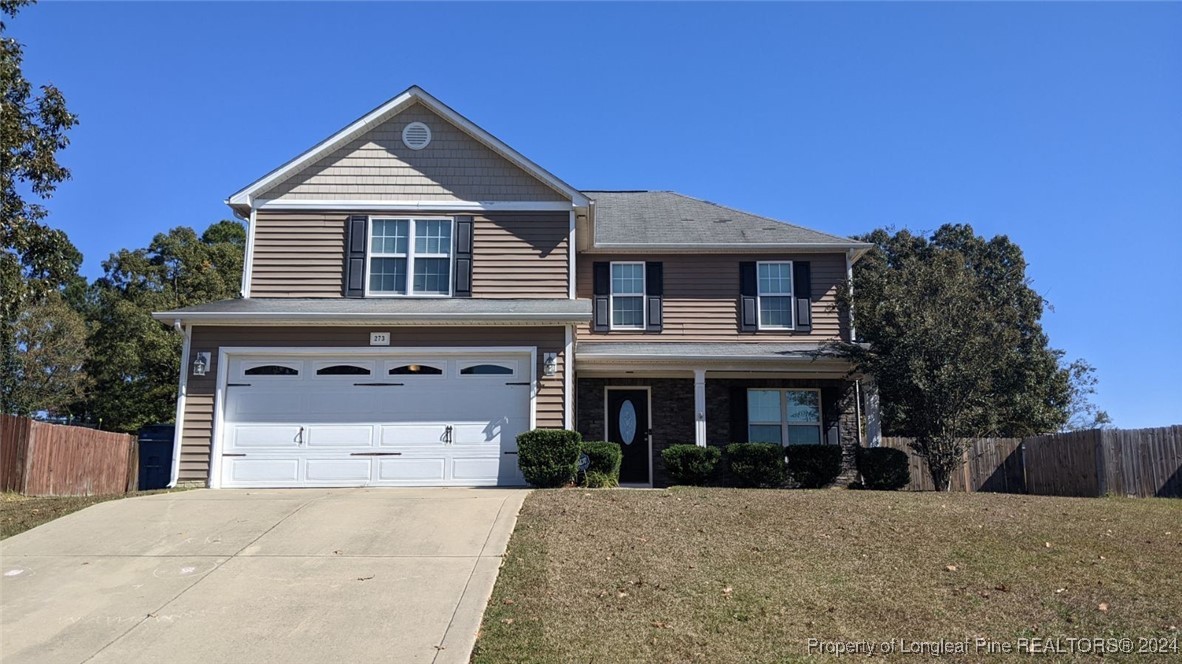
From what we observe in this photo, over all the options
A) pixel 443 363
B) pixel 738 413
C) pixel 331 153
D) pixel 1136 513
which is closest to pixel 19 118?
pixel 331 153

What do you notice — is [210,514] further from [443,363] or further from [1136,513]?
[1136,513]

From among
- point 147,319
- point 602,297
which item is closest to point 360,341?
point 602,297

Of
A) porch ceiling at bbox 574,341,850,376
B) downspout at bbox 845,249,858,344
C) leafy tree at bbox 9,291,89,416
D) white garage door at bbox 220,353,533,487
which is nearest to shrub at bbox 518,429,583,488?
white garage door at bbox 220,353,533,487

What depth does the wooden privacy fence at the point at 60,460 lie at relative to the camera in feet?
44.3

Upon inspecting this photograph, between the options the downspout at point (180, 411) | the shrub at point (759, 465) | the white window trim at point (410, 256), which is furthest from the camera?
the white window trim at point (410, 256)

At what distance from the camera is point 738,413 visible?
57.7ft

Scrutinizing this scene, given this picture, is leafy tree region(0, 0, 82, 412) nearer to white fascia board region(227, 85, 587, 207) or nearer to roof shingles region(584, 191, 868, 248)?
white fascia board region(227, 85, 587, 207)

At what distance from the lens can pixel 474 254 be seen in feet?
51.2

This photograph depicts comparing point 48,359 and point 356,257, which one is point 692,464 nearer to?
point 356,257

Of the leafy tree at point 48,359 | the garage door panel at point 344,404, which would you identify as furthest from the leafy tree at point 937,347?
the leafy tree at point 48,359

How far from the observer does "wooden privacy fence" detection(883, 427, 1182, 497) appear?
53.4 ft

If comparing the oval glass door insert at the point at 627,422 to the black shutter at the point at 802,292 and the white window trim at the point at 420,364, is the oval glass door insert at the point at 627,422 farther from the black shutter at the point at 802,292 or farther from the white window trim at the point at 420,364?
the white window trim at the point at 420,364

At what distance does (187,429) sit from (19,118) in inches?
242

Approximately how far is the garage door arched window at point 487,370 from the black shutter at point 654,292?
4.47 m
